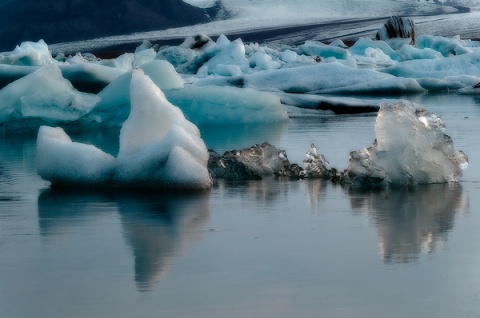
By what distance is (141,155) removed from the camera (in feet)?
14.6

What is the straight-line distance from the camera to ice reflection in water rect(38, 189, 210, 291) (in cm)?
304

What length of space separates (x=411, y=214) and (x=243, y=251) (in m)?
0.89

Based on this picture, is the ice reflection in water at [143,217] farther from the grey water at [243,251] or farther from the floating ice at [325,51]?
the floating ice at [325,51]

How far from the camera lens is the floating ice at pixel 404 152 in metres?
4.54

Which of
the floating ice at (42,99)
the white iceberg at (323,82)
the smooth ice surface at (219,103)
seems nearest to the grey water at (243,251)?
the floating ice at (42,99)

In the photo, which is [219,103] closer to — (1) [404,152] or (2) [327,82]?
(1) [404,152]

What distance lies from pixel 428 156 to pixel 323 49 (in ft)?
71.2

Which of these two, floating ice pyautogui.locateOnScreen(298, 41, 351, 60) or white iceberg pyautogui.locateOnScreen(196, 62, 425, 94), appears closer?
white iceberg pyautogui.locateOnScreen(196, 62, 425, 94)

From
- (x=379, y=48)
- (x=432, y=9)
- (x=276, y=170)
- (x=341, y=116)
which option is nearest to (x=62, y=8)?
(x=432, y=9)

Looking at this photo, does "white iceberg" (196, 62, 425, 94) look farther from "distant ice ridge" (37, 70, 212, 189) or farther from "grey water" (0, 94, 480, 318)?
"grey water" (0, 94, 480, 318)

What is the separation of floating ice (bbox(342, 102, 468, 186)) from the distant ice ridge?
68 centimetres

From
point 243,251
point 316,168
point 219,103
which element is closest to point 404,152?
point 316,168

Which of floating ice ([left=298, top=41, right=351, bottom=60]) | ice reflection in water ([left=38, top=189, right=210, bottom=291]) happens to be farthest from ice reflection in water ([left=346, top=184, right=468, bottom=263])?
floating ice ([left=298, top=41, right=351, bottom=60])

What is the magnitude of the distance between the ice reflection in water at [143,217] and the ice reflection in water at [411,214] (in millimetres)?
594
